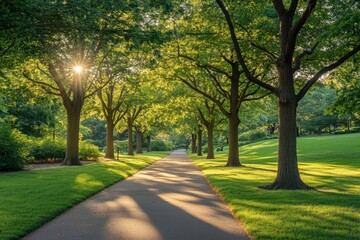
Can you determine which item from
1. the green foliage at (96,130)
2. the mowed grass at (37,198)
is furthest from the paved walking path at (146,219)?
the green foliage at (96,130)

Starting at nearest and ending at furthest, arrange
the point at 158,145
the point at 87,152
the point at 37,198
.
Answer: the point at 37,198 → the point at 87,152 → the point at 158,145

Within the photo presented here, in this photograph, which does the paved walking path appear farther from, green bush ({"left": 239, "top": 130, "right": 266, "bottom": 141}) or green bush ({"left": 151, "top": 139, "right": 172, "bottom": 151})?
green bush ({"left": 151, "top": 139, "right": 172, "bottom": 151})

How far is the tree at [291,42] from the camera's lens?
12.0 m

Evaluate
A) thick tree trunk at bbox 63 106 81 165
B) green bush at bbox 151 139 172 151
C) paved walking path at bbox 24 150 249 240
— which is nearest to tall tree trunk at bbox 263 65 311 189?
paved walking path at bbox 24 150 249 240

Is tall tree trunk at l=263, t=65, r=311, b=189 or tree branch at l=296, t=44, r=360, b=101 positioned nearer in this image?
tree branch at l=296, t=44, r=360, b=101

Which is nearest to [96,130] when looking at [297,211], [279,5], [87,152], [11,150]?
[87,152]

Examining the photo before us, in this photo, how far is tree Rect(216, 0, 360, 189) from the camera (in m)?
12.0

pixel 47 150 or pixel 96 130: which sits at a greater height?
pixel 96 130

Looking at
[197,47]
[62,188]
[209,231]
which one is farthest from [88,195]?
[197,47]

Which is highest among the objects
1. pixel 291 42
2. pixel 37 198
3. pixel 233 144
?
pixel 291 42

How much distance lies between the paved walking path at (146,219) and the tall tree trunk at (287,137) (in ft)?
8.47

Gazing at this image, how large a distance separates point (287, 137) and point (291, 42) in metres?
3.15

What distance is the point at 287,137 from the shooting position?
12.3 metres

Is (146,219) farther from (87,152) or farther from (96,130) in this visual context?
(96,130)
